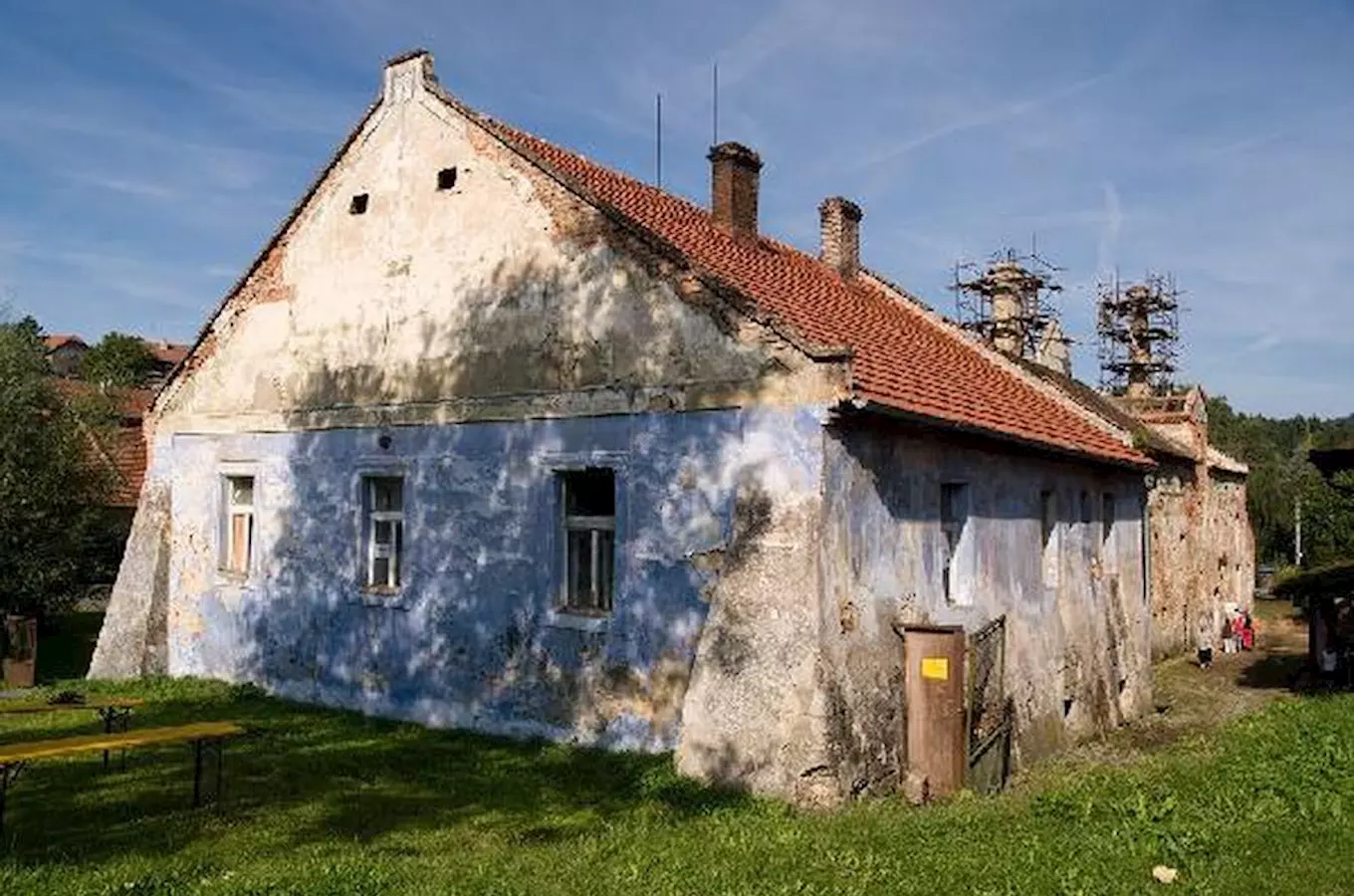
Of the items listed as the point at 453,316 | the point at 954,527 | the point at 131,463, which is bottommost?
the point at 954,527

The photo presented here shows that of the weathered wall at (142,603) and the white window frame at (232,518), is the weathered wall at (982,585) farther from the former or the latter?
the weathered wall at (142,603)

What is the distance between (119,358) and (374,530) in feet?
194

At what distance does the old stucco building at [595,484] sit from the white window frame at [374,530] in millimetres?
40

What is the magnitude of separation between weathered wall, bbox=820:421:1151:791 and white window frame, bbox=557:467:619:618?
2.59 metres

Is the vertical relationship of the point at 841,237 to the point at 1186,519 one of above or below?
above

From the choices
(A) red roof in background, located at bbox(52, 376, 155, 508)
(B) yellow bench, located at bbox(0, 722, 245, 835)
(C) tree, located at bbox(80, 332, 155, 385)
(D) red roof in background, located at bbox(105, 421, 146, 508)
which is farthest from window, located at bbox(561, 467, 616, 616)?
(C) tree, located at bbox(80, 332, 155, 385)

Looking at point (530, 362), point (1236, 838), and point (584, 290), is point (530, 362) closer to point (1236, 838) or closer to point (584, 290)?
point (584, 290)

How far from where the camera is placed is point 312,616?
46.3 ft

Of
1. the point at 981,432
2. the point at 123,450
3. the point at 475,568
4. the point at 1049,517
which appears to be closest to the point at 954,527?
the point at 981,432

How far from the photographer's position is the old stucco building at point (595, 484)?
9969mm

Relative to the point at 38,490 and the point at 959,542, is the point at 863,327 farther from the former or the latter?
the point at 38,490

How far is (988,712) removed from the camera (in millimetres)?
11969

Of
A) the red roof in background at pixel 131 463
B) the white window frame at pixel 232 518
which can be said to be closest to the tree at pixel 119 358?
the red roof in background at pixel 131 463

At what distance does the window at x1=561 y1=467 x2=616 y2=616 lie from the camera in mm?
11617
